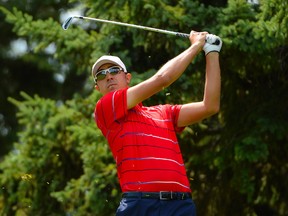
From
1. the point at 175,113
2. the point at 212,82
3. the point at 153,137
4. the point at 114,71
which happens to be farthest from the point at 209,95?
the point at 114,71

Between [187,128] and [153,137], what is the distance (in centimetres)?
349

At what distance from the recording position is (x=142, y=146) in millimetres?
4812

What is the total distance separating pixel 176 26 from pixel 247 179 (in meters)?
1.52

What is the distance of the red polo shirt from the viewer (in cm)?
478

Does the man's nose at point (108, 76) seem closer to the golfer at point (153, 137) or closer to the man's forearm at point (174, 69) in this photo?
the golfer at point (153, 137)

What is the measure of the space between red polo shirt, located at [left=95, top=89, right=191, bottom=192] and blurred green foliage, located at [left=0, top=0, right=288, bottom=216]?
2505 millimetres

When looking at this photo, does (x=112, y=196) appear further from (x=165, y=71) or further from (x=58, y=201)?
(x=165, y=71)

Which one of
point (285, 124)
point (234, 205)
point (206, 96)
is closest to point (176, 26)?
point (285, 124)

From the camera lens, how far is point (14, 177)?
30.3ft

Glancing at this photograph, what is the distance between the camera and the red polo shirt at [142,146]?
4777mm

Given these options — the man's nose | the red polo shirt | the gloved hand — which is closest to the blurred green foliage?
the gloved hand

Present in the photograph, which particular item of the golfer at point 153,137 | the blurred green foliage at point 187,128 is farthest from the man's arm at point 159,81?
the blurred green foliage at point 187,128

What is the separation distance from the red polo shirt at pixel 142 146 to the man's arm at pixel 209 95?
119 mm

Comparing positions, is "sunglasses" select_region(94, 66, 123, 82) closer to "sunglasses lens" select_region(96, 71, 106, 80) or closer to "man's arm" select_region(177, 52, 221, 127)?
"sunglasses lens" select_region(96, 71, 106, 80)
